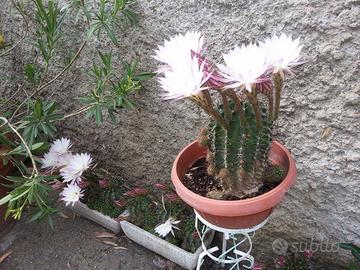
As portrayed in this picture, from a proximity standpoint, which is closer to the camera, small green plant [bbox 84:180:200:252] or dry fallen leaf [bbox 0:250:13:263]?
small green plant [bbox 84:180:200:252]

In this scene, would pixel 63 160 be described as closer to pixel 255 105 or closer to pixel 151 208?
pixel 151 208

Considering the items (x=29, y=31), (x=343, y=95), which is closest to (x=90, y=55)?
(x=29, y=31)

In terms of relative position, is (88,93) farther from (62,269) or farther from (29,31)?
(62,269)

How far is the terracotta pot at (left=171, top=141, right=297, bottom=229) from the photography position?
116 cm

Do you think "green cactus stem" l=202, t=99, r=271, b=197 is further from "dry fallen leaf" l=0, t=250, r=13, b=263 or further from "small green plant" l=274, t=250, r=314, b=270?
"dry fallen leaf" l=0, t=250, r=13, b=263

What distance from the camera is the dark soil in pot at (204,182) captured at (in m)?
1.29

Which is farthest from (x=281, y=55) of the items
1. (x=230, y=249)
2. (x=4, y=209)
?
(x=4, y=209)

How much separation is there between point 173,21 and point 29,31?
2.51ft

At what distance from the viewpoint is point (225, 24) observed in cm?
137

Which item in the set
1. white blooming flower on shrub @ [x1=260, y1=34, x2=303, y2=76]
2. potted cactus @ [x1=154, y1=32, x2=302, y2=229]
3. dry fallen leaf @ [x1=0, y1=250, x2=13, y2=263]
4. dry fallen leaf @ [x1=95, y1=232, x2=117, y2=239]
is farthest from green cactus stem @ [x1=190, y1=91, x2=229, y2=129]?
dry fallen leaf @ [x1=0, y1=250, x2=13, y2=263]

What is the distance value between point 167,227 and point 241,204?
62 centimetres

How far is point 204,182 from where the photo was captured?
1344mm

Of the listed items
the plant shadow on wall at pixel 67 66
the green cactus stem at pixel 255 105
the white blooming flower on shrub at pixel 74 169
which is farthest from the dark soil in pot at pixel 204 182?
the white blooming flower on shrub at pixel 74 169

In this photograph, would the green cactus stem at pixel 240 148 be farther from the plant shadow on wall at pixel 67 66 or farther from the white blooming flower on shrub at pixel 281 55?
the plant shadow on wall at pixel 67 66
